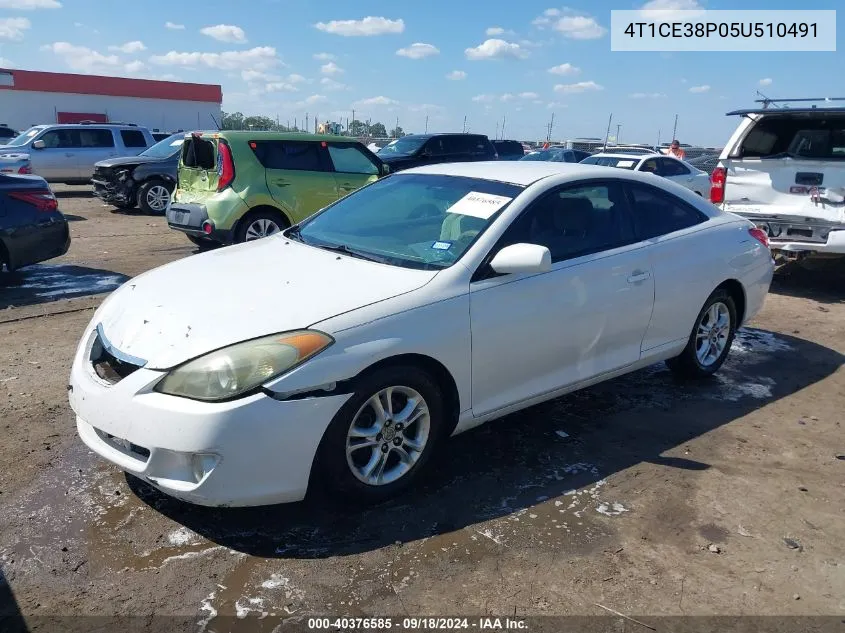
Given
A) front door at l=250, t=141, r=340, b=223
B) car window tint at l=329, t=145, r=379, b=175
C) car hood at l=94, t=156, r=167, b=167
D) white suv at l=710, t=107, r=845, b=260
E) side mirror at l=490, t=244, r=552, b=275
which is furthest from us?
car hood at l=94, t=156, r=167, b=167

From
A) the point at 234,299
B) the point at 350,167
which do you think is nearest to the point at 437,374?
the point at 234,299

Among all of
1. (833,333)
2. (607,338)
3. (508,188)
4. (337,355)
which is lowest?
(833,333)

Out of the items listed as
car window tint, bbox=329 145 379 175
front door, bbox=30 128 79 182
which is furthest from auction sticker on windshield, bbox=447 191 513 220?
front door, bbox=30 128 79 182

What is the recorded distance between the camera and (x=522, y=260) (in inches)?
142

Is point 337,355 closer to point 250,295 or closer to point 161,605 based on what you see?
point 250,295

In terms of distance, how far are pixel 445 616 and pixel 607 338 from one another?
6.99 feet

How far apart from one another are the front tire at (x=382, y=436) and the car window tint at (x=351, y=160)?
7.06 meters

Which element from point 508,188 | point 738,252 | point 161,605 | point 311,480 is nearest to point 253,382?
point 311,480

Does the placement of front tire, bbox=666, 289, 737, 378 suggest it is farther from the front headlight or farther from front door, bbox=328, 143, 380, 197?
front door, bbox=328, 143, 380, 197

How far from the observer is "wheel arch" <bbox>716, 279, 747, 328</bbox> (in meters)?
5.20

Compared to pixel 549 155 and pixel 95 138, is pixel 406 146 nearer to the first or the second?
pixel 549 155

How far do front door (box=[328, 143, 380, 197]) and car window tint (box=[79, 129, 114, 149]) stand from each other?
10.9 m

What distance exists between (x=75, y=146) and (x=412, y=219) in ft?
55.4

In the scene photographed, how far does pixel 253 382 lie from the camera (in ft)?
9.69
